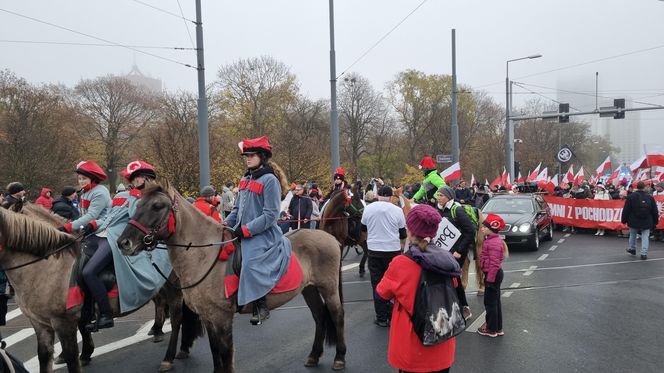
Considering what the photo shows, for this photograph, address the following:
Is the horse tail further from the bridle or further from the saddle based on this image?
the bridle

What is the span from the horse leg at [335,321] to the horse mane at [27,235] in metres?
2.90

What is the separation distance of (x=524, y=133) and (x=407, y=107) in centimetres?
2041

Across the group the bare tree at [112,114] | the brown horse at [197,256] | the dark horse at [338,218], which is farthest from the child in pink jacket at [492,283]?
the bare tree at [112,114]

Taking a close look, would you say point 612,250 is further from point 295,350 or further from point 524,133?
point 524,133

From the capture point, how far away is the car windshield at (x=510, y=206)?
52.1 feet

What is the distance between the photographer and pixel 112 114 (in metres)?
47.9

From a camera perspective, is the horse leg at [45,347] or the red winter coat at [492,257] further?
the red winter coat at [492,257]

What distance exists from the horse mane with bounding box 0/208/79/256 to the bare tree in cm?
4516

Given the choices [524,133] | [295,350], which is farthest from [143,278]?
[524,133]

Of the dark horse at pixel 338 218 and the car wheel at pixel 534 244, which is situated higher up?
the dark horse at pixel 338 218

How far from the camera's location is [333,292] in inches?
237

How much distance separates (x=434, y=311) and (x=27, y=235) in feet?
13.2

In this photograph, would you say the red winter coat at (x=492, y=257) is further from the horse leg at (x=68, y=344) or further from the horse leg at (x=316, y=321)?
the horse leg at (x=68, y=344)

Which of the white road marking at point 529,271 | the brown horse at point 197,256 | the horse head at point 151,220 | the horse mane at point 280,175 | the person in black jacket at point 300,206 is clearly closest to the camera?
the horse head at point 151,220
